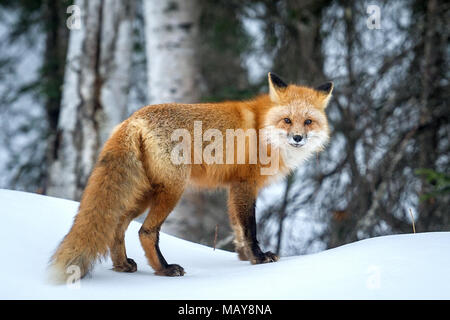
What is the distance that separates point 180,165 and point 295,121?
107 centimetres

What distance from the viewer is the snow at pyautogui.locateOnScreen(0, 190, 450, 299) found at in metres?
2.21

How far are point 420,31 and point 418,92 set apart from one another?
2.57 feet

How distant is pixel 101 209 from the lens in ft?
8.88

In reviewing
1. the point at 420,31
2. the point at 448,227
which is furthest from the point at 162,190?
the point at 420,31

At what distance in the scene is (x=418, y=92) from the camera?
19.3 ft

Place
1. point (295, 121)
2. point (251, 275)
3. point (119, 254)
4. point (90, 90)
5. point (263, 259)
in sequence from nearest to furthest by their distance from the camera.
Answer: point (251, 275) → point (119, 254) → point (263, 259) → point (295, 121) → point (90, 90)

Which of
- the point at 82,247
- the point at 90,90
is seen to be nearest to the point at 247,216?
the point at 82,247

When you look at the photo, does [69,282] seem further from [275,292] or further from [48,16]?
[48,16]

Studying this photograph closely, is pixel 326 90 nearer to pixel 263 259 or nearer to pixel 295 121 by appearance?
pixel 295 121

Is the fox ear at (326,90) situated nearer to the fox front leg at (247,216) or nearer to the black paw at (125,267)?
the fox front leg at (247,216)

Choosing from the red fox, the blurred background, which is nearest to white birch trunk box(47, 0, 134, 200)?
the blurred background

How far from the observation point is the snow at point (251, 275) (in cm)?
221

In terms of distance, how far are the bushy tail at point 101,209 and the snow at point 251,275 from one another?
4.9 inches

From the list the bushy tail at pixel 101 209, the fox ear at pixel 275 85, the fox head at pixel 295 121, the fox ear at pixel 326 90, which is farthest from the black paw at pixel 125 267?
the fox ear at pixel 326 90
